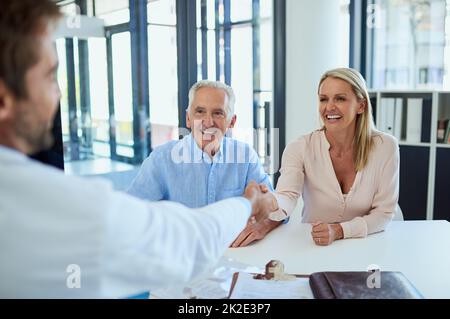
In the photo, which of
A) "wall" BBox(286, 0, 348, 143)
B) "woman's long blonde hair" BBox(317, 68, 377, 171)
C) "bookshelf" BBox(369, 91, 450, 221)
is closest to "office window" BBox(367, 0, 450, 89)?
"wall" BBox(286, 0, 348, 143)

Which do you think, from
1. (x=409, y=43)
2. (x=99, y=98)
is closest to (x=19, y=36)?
(x=99, y=98)

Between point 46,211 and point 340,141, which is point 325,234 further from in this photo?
point 46,211

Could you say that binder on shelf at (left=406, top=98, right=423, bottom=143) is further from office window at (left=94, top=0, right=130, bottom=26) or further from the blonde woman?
office window at (left=94, top=0, right=130, bottom=26)

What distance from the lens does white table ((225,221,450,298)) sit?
1185 mm

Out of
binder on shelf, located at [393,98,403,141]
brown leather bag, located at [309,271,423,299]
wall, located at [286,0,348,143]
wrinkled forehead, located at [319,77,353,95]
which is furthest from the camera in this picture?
wall, located at [286,0,348,143]

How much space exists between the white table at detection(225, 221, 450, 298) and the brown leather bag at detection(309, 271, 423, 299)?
16 centimetres

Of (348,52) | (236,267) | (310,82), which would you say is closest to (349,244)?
(236,267)

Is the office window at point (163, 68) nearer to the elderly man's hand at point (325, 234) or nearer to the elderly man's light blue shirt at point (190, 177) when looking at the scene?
the elderly man's light blue shirt at point (190, 177)

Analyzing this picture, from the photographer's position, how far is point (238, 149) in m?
1.81

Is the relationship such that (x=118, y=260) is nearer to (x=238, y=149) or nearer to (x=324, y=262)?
(x=324, y=262)

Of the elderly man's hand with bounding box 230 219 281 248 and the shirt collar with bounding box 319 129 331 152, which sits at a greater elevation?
the shirt collar with bounding box 319 129 331 152

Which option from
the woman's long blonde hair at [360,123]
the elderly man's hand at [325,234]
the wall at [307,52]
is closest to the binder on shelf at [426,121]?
the wall at [307,52]
